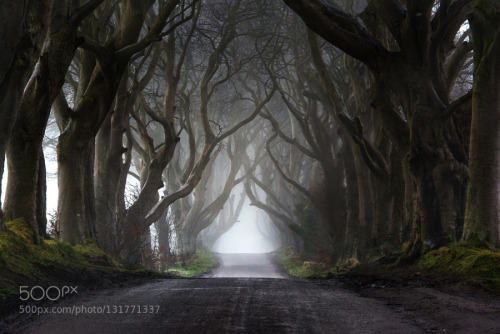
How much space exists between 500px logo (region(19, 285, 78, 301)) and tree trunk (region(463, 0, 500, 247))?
18.4ft

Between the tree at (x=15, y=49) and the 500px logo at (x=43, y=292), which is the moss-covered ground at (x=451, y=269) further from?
the tree at (x=15, y=49)

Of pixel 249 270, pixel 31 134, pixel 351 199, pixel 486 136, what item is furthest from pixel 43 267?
pixel 249 270

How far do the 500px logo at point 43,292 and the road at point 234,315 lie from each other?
10.3 inches

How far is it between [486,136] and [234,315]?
475cm

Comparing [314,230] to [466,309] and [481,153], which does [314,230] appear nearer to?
[481,153]

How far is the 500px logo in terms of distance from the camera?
21.0 feet

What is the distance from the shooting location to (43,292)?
6.93 m

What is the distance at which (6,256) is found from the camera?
714 centimetres

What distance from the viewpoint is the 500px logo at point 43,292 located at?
641 centimetres

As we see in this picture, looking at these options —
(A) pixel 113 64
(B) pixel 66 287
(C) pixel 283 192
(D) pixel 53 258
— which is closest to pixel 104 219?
(A) pixel 113 64

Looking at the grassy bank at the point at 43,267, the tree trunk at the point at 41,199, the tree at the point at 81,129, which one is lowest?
the grassy bank at the point at 43,267

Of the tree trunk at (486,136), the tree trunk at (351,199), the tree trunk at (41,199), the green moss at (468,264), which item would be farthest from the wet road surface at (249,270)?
the tree trunk at (486,136)

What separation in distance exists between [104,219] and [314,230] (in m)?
13.7

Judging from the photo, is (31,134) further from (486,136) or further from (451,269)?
(486,136)
